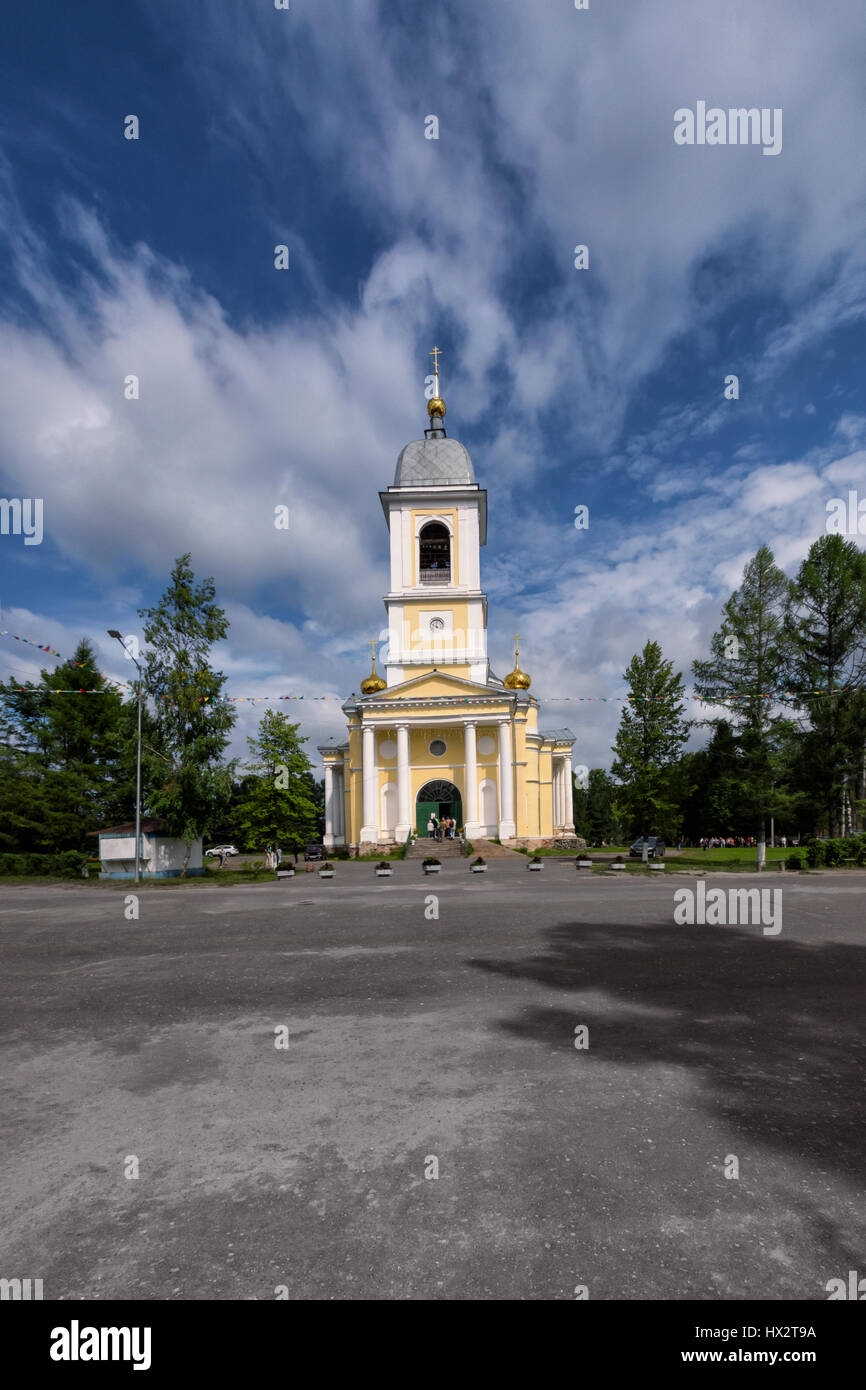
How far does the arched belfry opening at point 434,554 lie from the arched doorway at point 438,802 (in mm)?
13154

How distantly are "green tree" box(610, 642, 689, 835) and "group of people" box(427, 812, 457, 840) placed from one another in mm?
9144

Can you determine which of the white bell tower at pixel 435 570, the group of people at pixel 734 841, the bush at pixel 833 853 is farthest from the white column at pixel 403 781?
the group of people at pixel 734 841

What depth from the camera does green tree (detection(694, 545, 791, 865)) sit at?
28953mm

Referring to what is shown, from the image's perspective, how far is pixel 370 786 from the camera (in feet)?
125

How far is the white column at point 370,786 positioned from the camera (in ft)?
124

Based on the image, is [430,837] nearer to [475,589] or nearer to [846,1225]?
[475,589]

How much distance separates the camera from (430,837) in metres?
37.3

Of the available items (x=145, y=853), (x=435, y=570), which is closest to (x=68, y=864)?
(x=145, y=853)

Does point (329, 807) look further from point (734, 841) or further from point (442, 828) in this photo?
point (734, 841)

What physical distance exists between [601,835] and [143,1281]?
245ft

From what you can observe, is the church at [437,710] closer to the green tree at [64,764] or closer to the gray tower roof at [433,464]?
the gray tower roof at [433,464]

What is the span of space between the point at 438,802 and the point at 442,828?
2.22 meters
